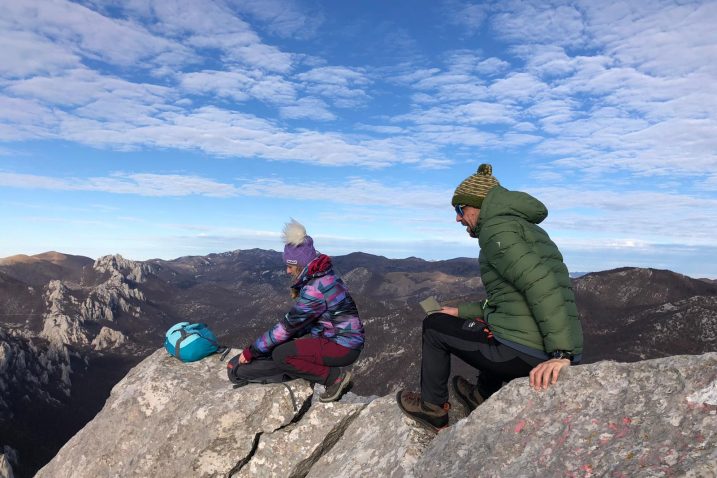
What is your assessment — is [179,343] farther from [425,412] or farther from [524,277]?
[524,277]

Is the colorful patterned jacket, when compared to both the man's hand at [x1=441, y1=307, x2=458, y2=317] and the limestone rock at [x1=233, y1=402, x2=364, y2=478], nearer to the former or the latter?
the limestone rock at [x1=233, y1=402, x2=364, y2=478]

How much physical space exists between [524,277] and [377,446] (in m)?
5.43

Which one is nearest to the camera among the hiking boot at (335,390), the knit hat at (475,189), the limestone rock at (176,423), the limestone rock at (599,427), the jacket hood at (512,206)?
the limestone rock at (599,427)

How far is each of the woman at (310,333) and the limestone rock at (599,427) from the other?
15.0ft

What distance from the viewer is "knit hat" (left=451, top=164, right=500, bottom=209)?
8.52 m

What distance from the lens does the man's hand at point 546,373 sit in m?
7.52

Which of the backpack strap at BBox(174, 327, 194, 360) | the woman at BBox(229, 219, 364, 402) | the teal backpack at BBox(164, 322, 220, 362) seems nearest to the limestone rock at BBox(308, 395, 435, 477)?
the woman at BBox(229, 219, 364, 402)

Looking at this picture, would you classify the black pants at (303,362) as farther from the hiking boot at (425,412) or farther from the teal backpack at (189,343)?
the teal backpack at (189,343)

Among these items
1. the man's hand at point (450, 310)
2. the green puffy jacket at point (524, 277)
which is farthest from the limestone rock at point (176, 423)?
the green puffy jacket at point (524, 277)

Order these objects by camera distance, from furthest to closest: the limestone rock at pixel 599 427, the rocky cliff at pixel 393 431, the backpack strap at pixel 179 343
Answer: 1. the backpack strap at pixel 179 343
2. the rocky cliff at pixel 393 431
3. the limestone rock at pixel 599 427

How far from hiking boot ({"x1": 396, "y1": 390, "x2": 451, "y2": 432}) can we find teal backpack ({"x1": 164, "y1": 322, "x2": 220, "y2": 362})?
8188mm

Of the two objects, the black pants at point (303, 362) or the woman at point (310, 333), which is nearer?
the woman at point (310, 333)

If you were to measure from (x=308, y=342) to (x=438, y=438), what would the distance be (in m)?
4.85

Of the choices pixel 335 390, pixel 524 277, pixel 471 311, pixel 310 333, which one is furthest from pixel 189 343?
pixel 524 277
